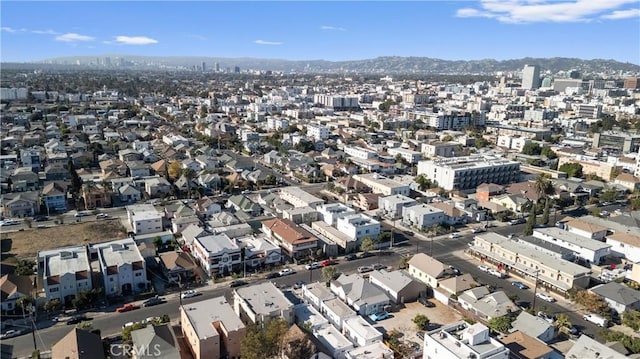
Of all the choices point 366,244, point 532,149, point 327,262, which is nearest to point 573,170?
point 532,149

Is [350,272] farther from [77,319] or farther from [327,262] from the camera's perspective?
[77,319]

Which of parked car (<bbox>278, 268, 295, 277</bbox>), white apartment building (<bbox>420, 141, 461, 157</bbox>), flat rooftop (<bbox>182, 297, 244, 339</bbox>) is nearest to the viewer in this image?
flat rooftop (<bbox>182, 297, 244, 339</bbox>)

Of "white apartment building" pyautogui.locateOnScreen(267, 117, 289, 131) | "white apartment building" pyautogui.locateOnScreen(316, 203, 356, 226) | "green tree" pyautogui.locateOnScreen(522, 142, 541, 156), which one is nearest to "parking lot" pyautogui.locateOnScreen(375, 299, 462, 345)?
"white apartment building" pyautogui.locateOnScreen(316, 203, 356, 226)

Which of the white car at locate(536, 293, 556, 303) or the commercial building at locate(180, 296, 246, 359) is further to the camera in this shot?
the white car at locate(536, 293, 556, 303)

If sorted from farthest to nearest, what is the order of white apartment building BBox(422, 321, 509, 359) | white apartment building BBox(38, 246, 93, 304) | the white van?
white apartment building BBox(38, 246, 93, 304) < the white van < white apartment building BBox(422, 321, 509, 359)

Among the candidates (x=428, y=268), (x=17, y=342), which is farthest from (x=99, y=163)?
(x=428, y=268)

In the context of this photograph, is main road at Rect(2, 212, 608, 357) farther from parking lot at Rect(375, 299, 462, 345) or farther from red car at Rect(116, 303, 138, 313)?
parking lot at Rect(375, 299, 462, 345)

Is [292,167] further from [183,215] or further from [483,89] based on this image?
[483,89]
